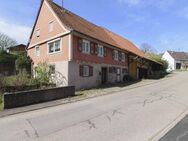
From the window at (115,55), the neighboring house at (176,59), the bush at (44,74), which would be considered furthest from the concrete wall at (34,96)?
the neighboring house at (176,59)

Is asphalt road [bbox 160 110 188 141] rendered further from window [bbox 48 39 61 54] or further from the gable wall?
window [bbox 48 39 61 54]

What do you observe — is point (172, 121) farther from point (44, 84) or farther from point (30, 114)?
point (44, 84)

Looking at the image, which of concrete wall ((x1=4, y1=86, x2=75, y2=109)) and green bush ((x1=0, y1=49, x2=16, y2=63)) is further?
green bush ((x1=0, y1=49, x2=16, y2=63))

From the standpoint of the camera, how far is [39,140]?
27.3ft

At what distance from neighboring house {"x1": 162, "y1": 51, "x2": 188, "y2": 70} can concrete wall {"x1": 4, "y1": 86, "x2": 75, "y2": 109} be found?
72.0 meters

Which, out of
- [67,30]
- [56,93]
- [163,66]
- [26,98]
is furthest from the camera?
[163,66]

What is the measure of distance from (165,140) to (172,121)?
10.3 ft

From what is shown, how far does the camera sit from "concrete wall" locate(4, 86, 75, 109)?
1519cm

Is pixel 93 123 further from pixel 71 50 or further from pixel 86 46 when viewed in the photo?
pixel 86 46

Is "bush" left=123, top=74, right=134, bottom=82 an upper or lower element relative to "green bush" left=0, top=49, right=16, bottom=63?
lower

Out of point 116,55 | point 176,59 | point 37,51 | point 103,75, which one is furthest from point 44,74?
point 176,59

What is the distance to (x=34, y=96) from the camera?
1669 centimetres

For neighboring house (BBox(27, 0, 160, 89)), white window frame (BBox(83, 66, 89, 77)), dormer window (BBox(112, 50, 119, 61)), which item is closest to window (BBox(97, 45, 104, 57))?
neighboring house (BBox(27, 0, 160, 89))

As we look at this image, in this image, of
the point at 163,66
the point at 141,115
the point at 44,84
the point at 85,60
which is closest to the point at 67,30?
the point at 85,60
